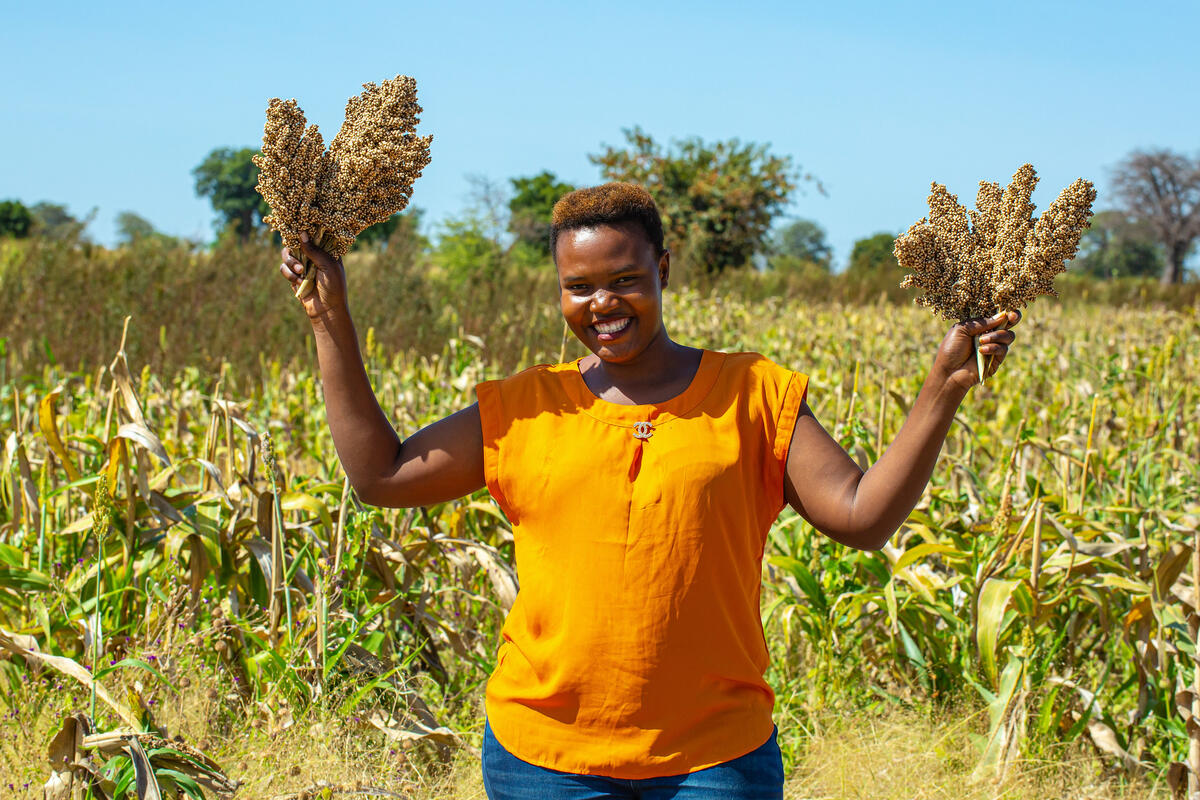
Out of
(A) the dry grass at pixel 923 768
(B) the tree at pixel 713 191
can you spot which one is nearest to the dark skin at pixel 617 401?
(A) the dry grass at pixel 923 768

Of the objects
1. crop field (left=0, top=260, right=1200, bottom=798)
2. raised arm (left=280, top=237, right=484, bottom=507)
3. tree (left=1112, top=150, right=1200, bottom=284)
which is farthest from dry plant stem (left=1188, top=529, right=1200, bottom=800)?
tree (left=1112, top=150, right=1200, bottom=284)

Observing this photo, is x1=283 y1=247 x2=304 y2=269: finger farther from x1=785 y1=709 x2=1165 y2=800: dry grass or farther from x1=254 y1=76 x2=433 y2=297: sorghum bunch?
x1=785 y1=709 x2=1165 y2=800: dry grass

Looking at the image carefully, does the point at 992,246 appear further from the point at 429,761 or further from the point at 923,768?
the point at 429,761

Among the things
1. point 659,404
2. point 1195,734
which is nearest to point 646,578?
point 659,404

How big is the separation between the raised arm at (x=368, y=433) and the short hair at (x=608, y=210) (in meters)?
0.36

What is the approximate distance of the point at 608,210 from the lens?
1.70m

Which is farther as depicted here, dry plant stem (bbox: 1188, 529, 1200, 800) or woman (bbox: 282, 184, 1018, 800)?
dry plant stem (bbox: 1188, 529, 1200, 800)

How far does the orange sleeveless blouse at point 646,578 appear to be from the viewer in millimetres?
1588

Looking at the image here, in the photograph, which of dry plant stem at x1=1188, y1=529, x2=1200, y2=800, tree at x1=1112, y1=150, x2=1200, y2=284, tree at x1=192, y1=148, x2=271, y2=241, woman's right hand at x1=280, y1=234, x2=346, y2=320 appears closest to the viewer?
woman's right hand at x1=280, y1=234, x2=346, y2=320

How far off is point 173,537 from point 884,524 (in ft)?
7.00

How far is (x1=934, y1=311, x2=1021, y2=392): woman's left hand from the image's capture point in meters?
1.47

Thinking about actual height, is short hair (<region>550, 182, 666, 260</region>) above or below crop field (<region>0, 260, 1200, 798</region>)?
above

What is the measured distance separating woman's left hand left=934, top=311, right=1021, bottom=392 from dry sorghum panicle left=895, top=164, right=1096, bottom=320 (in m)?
0.03

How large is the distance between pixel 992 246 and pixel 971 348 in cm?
15
